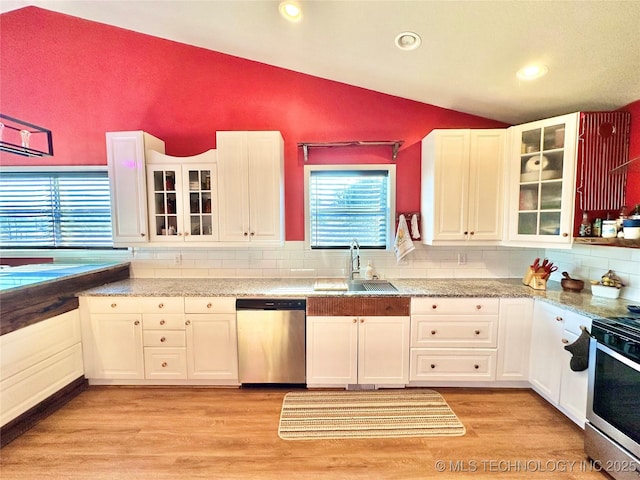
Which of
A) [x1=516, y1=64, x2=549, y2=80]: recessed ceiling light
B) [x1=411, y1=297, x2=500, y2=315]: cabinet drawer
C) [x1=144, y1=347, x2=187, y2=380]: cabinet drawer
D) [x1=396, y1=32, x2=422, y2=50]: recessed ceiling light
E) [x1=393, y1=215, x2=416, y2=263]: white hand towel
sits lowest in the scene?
[x1=144, y1=347, x2=187, y2=380]: cabinet drawer

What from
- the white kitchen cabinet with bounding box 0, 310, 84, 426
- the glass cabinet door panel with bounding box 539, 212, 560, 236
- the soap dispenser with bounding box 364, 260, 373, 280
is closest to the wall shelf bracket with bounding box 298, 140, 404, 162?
the soap dispenser with bounding box 364, 260, 373, 280

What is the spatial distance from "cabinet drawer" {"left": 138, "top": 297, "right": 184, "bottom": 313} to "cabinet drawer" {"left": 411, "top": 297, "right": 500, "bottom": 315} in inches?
79.6

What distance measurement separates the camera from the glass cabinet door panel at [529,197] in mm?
2457

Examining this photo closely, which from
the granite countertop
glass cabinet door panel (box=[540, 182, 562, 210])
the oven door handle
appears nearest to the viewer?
the oven door handle

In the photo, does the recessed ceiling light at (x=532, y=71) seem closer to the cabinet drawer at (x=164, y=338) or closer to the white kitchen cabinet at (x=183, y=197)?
the white kitchen cabinet at (x=183, y=197)

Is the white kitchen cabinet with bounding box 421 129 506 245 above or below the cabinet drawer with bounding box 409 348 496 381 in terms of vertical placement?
above

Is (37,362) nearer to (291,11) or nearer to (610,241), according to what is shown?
(291,11)

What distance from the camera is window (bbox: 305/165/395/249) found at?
2.92 metres

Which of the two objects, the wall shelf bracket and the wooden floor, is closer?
the wooden floor

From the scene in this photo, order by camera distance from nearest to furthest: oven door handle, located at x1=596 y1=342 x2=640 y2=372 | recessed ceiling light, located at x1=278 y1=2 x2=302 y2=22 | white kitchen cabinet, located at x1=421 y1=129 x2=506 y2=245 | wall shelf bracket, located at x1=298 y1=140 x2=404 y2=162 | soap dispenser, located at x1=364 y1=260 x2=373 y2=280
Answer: oven door handle, located at x1=596 y1=342 x2=640 y2=372
recessed ceiling light, located at x1=278 y1=2 x2=302 y2=22
white kitchen cabinet, located at x1=421 y1=129 x2=506 y2=245
wall shelf bracket, located at x1=298 y1=140 x2=404 y2=162
soap dispenser, located at x1=364 y1=260 x2=373 y2=280

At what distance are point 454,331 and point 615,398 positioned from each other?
962 mm

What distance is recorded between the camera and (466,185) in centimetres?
257

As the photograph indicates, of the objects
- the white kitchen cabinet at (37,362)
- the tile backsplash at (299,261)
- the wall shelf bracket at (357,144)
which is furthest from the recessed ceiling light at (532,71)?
the white kitchen cabinet at (37,362)

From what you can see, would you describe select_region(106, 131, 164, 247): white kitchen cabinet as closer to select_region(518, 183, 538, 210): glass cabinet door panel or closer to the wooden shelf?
select_region(518, 183, 538, 210): glass cabinet door panel
